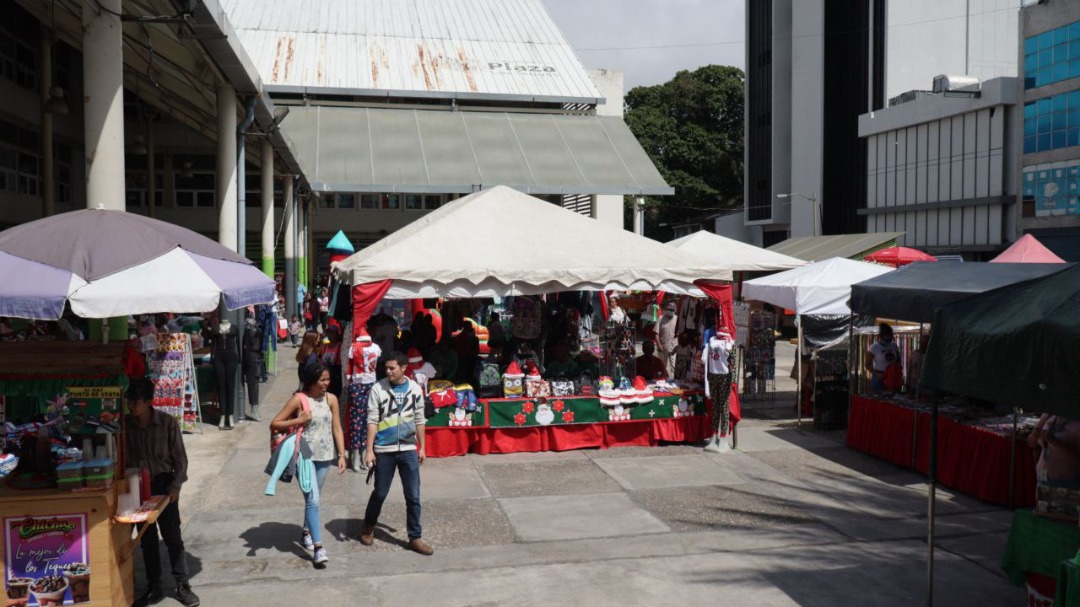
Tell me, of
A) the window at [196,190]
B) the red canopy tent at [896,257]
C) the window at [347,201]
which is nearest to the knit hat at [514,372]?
the red canopy tent at [896,257]

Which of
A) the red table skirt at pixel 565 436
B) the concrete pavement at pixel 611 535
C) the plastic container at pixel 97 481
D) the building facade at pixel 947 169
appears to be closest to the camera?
the plastic container at pixel 97 481

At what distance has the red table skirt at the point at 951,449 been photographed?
30.5ft

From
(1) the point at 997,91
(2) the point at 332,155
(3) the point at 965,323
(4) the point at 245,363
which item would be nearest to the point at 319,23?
(2) the point at 332,155

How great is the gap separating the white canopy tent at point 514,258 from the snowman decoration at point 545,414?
158cm

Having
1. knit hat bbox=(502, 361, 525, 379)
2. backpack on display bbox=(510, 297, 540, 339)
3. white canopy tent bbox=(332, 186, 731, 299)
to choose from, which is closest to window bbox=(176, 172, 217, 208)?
backpack on display bbox=(510, 297, 540, 339)

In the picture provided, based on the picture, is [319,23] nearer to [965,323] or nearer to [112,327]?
[112,327]

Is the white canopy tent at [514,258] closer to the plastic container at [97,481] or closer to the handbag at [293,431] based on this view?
the handbag at [293,431]

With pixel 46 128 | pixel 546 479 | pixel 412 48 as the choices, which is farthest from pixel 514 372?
pixel 412 48

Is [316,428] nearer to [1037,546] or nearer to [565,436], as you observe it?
[565,436]

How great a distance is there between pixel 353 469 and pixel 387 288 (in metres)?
2.30

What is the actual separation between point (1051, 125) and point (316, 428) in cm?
3362

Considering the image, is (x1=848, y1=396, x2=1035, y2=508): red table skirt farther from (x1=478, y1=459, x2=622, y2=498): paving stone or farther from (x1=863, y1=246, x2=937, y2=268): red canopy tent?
(x1=863, y1=246, x2=937, y2=268): red canopy tent

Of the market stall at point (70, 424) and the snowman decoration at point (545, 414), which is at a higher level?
the market stall at point (70, 424)

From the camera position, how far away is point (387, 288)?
11.3 m
